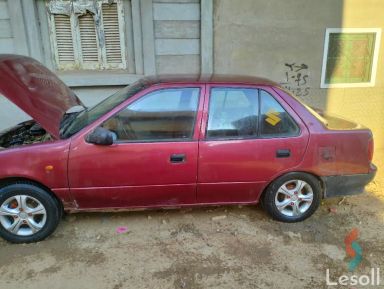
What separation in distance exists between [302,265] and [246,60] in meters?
3.56

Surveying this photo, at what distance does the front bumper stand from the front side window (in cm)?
154

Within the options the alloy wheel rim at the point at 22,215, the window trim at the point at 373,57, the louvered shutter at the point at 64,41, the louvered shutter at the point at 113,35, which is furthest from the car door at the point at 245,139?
the louvered shutter at the point at 64,41

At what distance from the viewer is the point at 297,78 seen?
5.65 metres

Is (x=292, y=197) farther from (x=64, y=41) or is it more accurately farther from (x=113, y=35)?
(x=64, y=41)

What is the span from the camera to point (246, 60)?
17.9ft

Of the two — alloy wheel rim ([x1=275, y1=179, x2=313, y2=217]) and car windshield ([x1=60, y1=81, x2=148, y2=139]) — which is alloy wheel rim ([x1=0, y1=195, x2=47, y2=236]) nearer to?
car windshield ([x1=60, y1=81, x2=148, y2=139])

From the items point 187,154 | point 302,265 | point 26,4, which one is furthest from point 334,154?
point 26,4

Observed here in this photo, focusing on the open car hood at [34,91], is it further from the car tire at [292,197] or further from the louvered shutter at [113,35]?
the car tire at [292,197]

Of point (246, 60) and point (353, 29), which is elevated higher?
point (353, 29)

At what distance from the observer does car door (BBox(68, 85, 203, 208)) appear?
298 cm

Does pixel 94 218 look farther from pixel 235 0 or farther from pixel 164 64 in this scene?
pixel 235 0

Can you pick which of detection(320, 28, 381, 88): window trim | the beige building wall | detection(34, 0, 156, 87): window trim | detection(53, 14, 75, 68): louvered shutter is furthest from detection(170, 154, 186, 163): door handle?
detection(320, 28, 381, 88): window trim

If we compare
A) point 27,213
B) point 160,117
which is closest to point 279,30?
point 160,117

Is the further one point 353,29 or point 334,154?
point 353,29
